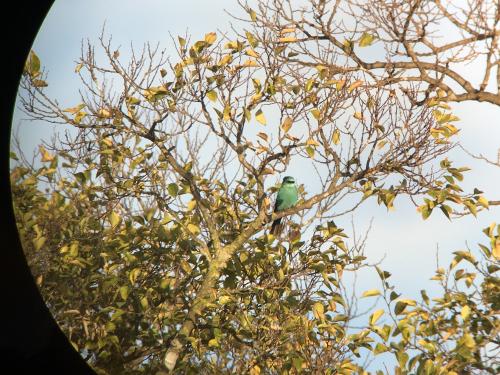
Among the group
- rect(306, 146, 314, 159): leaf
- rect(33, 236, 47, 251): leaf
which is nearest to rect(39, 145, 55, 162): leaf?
rect(33, 236, 47, 251): leaf

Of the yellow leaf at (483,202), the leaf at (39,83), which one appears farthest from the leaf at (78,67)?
the yellow leaf at (483,202)

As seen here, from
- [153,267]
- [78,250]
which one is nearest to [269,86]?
[153,267]

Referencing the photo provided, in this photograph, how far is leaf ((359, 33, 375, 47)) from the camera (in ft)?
13.8

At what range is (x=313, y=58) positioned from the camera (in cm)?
440

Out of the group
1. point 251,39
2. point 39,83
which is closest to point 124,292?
point 39,83

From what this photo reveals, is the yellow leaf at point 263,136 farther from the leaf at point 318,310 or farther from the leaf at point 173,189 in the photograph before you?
the leaf at point 318,310

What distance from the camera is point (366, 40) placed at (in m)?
4.21

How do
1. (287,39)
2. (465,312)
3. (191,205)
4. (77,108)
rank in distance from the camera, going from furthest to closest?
1. (287,39)
2. (77,108)
3. (191,205)
4. (465,312)

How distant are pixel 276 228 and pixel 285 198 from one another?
281 mm

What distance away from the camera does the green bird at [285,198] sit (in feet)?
14.0

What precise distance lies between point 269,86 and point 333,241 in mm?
1040

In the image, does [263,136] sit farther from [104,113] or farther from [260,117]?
[104,113]

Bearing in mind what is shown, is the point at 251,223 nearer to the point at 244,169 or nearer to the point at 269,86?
the point at 244,169

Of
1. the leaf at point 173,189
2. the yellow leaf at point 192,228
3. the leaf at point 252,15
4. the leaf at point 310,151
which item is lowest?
the yellow leaf at point 192,228
